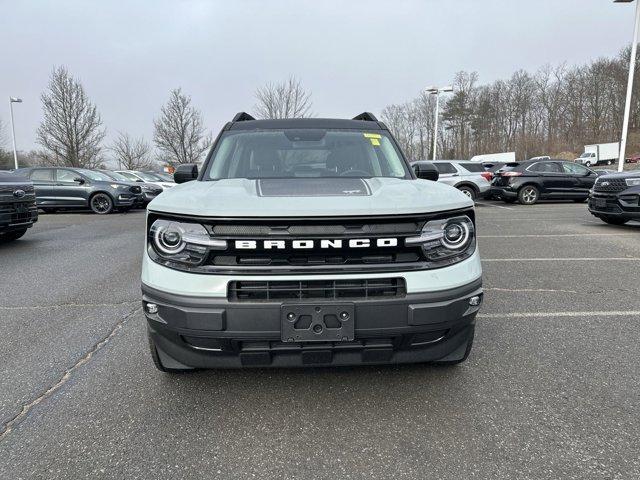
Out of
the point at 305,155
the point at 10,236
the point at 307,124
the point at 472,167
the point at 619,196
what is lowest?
the point at 10,236

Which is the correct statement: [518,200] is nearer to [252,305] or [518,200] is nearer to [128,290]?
[128,290]

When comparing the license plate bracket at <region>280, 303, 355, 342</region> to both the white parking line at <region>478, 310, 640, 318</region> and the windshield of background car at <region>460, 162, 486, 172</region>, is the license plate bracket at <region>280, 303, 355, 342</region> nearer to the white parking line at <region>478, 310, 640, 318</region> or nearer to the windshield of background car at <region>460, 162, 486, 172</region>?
the white parking line at <region>478, 310, 640, 318</region>

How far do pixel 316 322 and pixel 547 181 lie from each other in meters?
16.2

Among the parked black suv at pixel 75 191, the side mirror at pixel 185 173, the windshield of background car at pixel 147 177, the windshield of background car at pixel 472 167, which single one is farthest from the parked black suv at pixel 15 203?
the windshield of background car at pixel 472 167

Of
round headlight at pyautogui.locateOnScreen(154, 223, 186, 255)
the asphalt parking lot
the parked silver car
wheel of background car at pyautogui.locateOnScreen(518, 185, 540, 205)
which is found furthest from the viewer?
wheel of background car at pyautogui.locateOnScreen(518, 185, 540, 205)

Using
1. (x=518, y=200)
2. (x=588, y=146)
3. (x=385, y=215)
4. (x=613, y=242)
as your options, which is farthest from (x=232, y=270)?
(x=588, y=146)

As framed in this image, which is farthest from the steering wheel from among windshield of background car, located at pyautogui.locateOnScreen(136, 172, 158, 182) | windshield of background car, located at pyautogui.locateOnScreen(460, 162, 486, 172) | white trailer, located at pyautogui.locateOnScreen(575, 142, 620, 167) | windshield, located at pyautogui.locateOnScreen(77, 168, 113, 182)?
white trailer, located at pyautogui.locateOnScreen(575, 142, 620, 167)

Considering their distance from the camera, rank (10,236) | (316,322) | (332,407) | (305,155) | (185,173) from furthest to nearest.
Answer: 1. (10,236)
2. (185,173)
3. (305,155)
4. (332,407)
5. (316,322)

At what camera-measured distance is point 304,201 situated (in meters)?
2.24

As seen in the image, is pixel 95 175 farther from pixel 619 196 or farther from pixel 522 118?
pixel 522 118

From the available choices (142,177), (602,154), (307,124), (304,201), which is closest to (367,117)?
(307,124)

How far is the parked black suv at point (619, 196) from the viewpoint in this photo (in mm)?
8391

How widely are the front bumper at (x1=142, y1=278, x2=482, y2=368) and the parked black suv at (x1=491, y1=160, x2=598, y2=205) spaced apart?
15.1 metres

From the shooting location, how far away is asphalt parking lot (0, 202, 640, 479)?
2.07m
